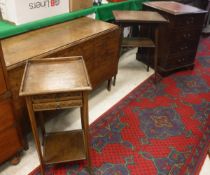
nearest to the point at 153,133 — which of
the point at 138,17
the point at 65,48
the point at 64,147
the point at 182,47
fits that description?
the point at 64,147

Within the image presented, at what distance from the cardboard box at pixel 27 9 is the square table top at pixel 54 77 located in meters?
0.58

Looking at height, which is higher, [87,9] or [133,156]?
[87,9]

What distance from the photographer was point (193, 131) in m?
1.92

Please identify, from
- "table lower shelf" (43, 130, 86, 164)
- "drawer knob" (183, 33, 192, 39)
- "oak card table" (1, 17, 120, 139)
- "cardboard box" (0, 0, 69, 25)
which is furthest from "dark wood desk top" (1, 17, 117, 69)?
"drawer knob" (183, 33, 192, 39)

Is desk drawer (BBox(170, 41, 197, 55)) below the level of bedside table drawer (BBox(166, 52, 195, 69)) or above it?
above

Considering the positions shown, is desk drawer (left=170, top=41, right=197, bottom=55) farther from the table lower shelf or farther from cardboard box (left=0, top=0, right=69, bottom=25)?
the table lower shelf

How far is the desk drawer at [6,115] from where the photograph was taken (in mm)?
1280

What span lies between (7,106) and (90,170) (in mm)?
703

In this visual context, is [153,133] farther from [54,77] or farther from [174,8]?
[174,8]

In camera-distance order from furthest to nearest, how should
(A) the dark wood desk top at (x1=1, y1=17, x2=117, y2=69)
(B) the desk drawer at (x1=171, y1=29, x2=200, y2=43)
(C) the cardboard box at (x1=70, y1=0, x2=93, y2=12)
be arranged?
(B) the desk drawer at (x1=171, y1=29, x2=200, y2=43), (C) the cardboard box at (x1=70, y1=0, x2=93, y2=12), (A) the dark wood desk top at (x1=1, y1=17, x2=117, y2=69)

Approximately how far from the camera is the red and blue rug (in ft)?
5.15

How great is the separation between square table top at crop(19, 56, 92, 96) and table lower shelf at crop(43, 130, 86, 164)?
1.90 feet

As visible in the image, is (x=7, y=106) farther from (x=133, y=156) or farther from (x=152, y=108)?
(x=152, y=108)

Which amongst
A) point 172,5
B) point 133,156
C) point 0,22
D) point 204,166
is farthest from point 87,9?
point 204,166
